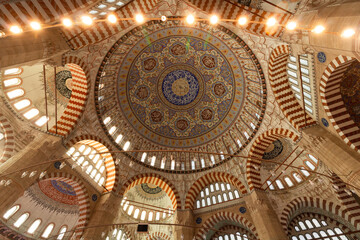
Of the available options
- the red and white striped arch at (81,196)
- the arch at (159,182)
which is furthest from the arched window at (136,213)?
the red and white striped arch at (81,196)

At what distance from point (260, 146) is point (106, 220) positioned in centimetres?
1129

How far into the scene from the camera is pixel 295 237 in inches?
501

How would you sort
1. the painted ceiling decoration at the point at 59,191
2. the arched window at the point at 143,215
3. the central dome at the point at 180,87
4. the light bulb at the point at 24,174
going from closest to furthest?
the light bulb at the point at 24,174, the central dome at the point at 180,87, the painted ceiling decoration at the point at 59,191, the arched window at the point at 143,215

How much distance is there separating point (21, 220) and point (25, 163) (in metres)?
8.31

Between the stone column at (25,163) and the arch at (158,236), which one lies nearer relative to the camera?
the stone column at (25,163)

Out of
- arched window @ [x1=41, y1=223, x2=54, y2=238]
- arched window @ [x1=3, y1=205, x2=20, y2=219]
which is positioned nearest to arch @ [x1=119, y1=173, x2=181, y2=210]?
arched window @ [x1=41, y1=223, x2=54, y2=238]

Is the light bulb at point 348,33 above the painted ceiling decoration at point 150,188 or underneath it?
underneath

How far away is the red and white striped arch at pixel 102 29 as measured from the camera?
9.28 m

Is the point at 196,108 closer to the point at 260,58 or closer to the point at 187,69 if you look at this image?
the point at 187,69

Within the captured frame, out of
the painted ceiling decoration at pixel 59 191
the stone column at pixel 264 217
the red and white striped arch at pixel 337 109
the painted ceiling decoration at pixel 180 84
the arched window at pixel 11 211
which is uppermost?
the painted ceiling decoration at pixel 180 84

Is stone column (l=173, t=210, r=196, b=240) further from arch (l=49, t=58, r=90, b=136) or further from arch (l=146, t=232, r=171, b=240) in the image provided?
Result: arch (l=49, t=58, r=90, b=136)

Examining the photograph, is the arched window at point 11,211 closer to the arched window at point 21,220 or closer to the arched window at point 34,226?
the arched window at point 21,220

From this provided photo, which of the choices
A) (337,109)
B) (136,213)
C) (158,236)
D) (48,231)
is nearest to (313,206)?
(337,109)

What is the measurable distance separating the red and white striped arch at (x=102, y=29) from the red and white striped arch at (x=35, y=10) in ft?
5.43
